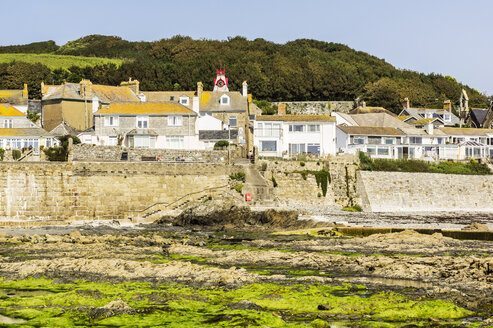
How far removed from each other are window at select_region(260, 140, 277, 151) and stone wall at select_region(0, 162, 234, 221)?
37.8ft

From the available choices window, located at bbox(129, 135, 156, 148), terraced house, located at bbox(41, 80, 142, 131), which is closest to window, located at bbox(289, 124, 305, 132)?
window, located at bbox(129, 135, 156, 148)

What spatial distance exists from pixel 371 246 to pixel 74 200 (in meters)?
21.3

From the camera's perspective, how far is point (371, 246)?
2834 centimetres

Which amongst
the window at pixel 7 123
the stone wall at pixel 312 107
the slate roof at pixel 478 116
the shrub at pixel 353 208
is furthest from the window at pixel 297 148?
the slate roof at pixel 478 116

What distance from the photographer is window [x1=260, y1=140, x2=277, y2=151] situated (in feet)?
185

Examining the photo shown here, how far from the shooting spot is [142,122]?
55406 mm

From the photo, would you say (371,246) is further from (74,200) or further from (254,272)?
(74,200)

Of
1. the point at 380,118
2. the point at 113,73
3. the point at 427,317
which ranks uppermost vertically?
the point at 113,73

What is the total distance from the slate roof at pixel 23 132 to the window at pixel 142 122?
7.57 metres

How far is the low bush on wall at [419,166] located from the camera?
53.9 metres

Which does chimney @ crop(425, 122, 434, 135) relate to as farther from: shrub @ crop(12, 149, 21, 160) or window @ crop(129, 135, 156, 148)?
shrub @ crop(12, 149, 21, 160)

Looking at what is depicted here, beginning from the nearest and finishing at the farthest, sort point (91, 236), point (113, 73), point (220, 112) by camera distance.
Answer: point (91, 236) → point (220, 112) → point (113, 73)

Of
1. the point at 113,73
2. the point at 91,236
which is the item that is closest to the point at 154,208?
the point at 91,236

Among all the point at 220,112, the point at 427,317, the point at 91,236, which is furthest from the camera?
the point at 220,112
